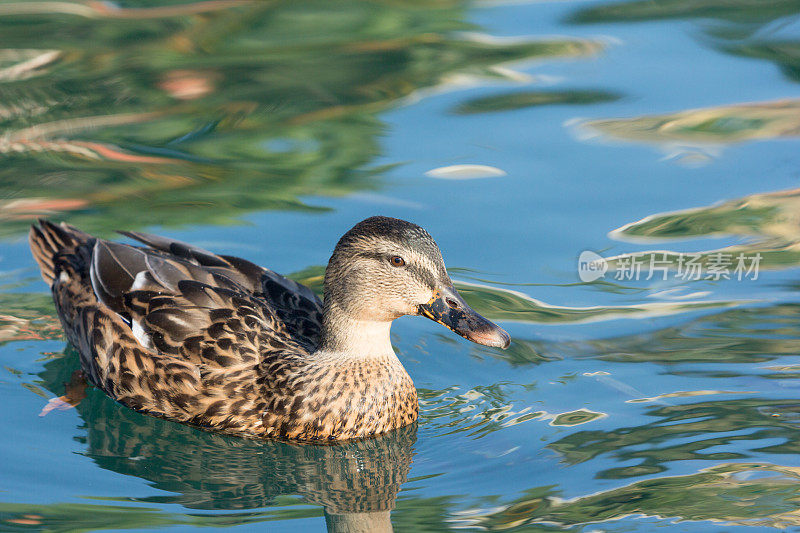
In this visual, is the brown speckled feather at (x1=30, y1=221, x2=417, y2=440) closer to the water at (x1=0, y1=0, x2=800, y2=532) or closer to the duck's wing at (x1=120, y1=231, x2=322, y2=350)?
the duck's wing at (x1=120, y1=231, x2=322, y2=350)

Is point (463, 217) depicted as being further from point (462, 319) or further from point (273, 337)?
point (462, 319)

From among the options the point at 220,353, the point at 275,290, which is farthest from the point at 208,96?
the point at 220,353

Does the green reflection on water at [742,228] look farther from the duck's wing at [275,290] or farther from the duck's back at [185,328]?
the duck's back at [185,328]

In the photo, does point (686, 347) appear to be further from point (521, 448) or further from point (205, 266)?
point (205, 266)

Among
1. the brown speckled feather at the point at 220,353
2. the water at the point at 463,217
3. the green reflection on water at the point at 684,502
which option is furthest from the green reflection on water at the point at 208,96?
the green reflection on water at the point at 684,502

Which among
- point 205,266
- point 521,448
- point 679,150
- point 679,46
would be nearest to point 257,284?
point 205,266

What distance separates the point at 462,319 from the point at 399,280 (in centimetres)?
42

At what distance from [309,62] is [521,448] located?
6605mm

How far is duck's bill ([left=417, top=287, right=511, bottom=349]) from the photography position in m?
6.31

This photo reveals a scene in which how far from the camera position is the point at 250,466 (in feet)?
20.9

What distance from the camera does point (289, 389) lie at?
6.64 m

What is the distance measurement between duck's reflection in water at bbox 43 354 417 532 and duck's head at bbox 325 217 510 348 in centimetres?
77

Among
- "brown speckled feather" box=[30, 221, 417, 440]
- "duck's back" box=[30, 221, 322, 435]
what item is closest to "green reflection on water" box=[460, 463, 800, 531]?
"brown speckled feather" box=[30, 221, 417, 440]

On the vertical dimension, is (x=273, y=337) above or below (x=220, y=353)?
above
